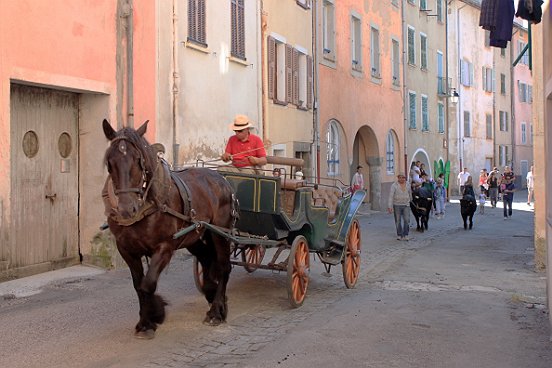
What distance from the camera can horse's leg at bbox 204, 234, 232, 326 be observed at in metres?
7.48

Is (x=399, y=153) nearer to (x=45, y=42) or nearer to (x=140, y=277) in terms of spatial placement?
(x=45, y=42)

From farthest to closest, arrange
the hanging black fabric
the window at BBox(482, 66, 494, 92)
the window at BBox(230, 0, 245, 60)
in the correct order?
the window at BBox(482, 66, 494, 92)
the window at BBox(230, 0, 245, 60)
the hanging black fabric

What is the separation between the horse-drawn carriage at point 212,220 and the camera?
21.0 ft

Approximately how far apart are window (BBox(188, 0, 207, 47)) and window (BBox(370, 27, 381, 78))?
45.1 feet

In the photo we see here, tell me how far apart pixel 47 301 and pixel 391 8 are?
24.0 metres

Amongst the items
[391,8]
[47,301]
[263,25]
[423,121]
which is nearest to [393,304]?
[47,301]

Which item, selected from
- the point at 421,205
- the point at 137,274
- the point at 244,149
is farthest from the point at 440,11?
the point at 137,274

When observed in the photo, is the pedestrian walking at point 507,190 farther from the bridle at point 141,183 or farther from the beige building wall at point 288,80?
the bridle at point 141,183

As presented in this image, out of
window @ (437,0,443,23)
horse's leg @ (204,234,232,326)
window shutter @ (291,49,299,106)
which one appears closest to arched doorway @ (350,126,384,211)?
window shutter @ (291,49,299,106)

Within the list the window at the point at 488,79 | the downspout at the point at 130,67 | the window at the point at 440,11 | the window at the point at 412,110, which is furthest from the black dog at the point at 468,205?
the window at the point at 488,79

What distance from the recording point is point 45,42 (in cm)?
1022

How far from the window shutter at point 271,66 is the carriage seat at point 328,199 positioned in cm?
867

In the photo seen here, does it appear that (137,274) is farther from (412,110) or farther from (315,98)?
(412,110)

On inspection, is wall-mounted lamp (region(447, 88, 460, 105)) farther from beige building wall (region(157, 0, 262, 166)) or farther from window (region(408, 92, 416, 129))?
beige building wall (region(157, 0, 262, 166))
